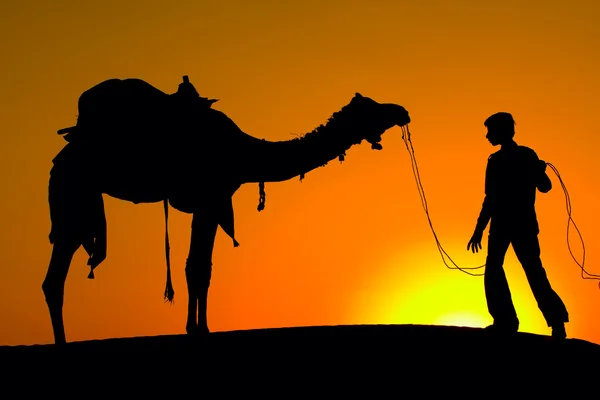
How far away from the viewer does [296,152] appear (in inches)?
637

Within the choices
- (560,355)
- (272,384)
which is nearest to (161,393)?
(272,384)

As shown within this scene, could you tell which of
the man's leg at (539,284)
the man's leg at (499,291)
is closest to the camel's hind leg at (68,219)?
the man's leg at (499,291)

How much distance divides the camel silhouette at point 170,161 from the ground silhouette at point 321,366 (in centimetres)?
190

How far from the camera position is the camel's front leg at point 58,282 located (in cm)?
1559

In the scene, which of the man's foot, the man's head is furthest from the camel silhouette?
the man's foot

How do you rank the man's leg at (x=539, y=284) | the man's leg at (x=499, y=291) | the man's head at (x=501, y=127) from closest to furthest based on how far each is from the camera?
the man's leg at (x=539, y=284), the man's leg at (x=499, y=291), the man's head at (x=501, y=127)

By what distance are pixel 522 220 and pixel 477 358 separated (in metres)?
2.82

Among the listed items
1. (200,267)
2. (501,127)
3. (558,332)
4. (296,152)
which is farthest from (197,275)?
(558,332)

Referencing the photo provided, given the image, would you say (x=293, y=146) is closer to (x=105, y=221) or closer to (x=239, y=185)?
(x=239, y=185)

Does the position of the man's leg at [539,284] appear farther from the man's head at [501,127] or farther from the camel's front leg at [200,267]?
the camel's front leg at [200,267]

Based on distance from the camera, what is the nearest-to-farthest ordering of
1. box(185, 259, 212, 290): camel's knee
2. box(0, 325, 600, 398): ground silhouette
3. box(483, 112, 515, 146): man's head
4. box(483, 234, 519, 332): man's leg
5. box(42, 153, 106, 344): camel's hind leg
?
box(0, 325, 600, 398): ground silhouette, box(483, 234, 519, 332): man's leg, box(483, 112, 515, 146): man's head, box(42, 153, 106, 344): camel's hind leg, box(185, 259, 212, 290): camel's knee

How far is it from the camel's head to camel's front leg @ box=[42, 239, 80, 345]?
16.3 ft

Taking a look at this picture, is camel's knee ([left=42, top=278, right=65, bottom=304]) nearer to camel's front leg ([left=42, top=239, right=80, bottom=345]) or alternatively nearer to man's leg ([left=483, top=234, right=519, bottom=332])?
camel's front leg ([left=42, top=239, right=80, bottom=345])

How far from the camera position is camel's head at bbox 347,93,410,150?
51.1ft
